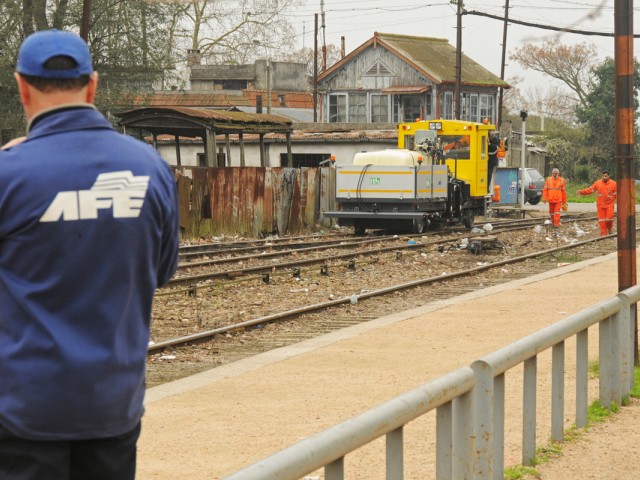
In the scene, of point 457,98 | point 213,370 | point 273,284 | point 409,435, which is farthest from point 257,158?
point 409,435

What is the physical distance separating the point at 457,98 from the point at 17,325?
4603 cm

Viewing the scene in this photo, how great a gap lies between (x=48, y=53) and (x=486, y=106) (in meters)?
66.5

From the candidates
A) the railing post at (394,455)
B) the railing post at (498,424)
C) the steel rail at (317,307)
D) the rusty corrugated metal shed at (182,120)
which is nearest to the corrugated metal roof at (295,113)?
the rusty corrugated metal shed at (182,120)

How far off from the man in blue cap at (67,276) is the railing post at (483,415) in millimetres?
2675

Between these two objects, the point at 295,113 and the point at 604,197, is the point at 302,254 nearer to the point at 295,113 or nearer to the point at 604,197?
the point at 604,197

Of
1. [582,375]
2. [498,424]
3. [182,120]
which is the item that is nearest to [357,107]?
[182,120]

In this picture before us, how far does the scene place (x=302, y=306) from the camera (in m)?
16.6

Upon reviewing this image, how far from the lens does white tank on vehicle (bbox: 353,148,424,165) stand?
102 feet

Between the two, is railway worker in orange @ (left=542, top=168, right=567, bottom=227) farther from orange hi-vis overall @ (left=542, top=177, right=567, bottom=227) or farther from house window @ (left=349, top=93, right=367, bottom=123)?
house window @ (left=349, top=93, right=367, bottom=123)

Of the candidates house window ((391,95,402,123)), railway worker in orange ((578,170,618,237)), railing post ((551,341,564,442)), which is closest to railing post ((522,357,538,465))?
railing post ((551,341,564,442))

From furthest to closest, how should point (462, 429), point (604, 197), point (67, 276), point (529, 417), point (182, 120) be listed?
point (182, 120)
point (604, 197)
point (529, 417)
point (462, 429)
point (67, 276)

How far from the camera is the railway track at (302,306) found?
12.5m

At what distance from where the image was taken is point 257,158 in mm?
49438

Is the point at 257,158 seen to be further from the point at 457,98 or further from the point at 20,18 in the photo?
the point at 20,18
